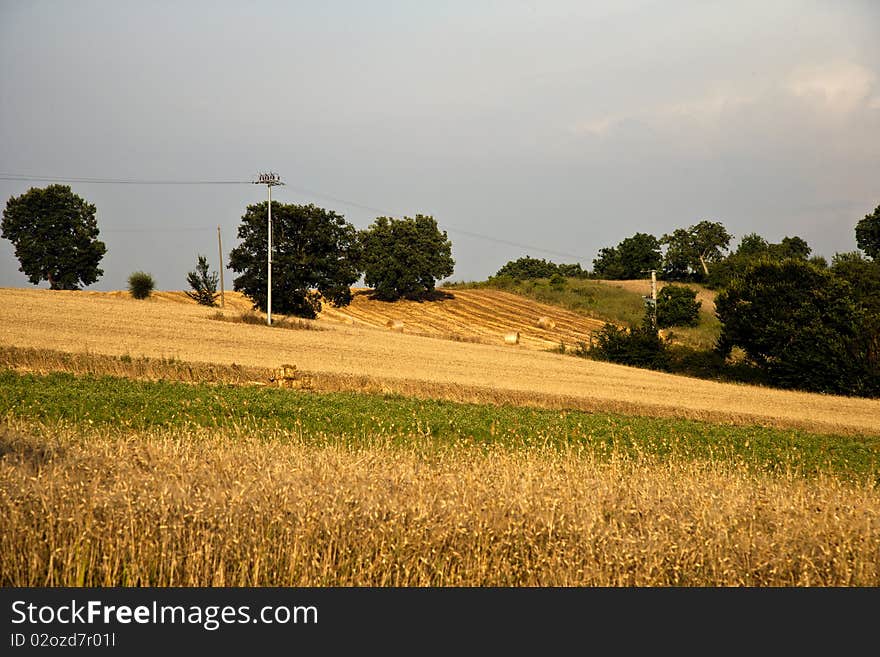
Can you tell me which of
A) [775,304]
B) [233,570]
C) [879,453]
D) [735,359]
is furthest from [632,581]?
[735,359]

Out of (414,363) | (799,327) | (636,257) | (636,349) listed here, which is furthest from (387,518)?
(636,257)

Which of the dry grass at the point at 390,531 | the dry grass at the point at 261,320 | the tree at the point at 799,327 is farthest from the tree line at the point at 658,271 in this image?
the dry grass at the point at 390,531

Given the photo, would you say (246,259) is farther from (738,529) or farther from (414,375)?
(738,529)

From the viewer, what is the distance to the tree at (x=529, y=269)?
14462 centimetres

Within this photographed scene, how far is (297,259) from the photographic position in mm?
63375

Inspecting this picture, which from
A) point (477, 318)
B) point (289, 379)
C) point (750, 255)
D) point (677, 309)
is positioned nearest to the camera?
point (289, 379)

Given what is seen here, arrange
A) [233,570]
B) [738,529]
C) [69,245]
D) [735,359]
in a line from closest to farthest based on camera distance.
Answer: [233,570], [738,529], [735,359], [69,245]

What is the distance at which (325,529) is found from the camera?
805 centimetres

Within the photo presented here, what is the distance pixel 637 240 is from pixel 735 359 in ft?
238

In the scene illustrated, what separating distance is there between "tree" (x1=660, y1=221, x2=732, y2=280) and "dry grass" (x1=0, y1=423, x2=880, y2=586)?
107 metres

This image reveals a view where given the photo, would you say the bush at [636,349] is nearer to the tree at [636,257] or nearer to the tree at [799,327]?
the tree at [799,327]

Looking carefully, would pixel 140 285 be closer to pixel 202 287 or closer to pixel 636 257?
pixel 202 287

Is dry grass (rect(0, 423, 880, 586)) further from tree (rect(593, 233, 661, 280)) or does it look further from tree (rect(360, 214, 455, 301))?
tree (rect(593, 233, 661, 280))

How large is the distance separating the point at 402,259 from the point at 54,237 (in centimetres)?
3495
